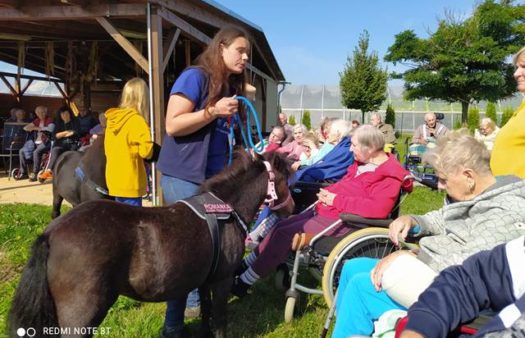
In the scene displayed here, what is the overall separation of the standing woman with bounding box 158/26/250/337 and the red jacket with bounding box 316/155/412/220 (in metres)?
1.08

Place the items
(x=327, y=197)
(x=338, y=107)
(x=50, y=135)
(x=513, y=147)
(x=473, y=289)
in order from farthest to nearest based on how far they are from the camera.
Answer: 1. (x=338, y=107)
2. (x=50, y=135)
3. (x=327, y=197)
4. (x=513, y=147)
5. (x=473, y=289)

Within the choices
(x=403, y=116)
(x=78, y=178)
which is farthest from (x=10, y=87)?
(x=403, y=116)

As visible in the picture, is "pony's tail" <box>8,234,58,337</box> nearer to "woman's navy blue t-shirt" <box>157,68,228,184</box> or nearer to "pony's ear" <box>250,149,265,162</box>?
"woman's navy blue t-shirt" <box>157,68,228,184</box>

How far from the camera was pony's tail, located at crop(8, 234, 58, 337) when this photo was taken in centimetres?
186

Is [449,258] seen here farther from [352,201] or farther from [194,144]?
[194,144]

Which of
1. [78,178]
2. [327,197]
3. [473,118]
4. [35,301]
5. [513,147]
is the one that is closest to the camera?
[35,301]

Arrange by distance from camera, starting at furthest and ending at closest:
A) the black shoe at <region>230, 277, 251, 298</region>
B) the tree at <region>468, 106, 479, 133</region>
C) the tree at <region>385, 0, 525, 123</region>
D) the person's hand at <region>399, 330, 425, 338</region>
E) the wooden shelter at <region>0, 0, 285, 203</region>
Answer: the tree at <region>468, 106, 479, 133</region>, the tree at <region>385, 0, 525, 123</region>, the wooden shelter at <region>0, 0, 285, 203</region>, the black shoe at <region>230, 277, 251, 298</region>, the person's hand at <region>399, 330, 425, 338</region>

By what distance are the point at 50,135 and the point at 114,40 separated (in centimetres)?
304

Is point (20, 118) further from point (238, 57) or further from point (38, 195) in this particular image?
point (238, 57)

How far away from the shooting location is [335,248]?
9.93 ft

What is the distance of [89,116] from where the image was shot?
928cm

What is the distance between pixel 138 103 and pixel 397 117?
116 ft

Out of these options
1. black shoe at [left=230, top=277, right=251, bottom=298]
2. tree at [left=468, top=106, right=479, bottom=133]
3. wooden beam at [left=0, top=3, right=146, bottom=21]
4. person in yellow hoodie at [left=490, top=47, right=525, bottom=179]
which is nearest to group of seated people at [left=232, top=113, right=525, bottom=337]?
person in yellow hoodie at [left=490, top=47, right=525, bottom=179]

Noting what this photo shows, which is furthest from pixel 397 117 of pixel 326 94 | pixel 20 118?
pixel 20 118
